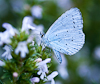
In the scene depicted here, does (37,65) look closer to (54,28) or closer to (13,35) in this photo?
(13,35)

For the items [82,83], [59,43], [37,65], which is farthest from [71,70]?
[37,65]

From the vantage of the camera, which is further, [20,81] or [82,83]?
[82,83]

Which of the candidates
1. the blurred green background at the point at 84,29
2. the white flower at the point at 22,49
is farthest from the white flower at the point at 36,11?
the white flower at the point at 22,49

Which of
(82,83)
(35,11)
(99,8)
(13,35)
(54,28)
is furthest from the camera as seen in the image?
(99,8)

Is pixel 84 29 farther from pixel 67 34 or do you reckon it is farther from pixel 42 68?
pixel 42 68

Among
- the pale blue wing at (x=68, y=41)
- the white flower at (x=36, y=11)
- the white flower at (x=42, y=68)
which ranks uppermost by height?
the white flower at (x=36, y=11)

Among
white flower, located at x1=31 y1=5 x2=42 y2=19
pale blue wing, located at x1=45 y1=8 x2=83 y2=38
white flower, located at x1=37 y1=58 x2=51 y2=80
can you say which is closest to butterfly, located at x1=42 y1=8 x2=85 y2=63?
pale blue wing, located at x1=45 y1=8 x2=83 y2=38

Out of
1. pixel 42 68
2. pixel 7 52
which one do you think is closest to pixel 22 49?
pixel 7 52

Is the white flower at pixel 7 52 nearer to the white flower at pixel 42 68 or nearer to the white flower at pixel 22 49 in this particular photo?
the white flower at pixel 22 49
